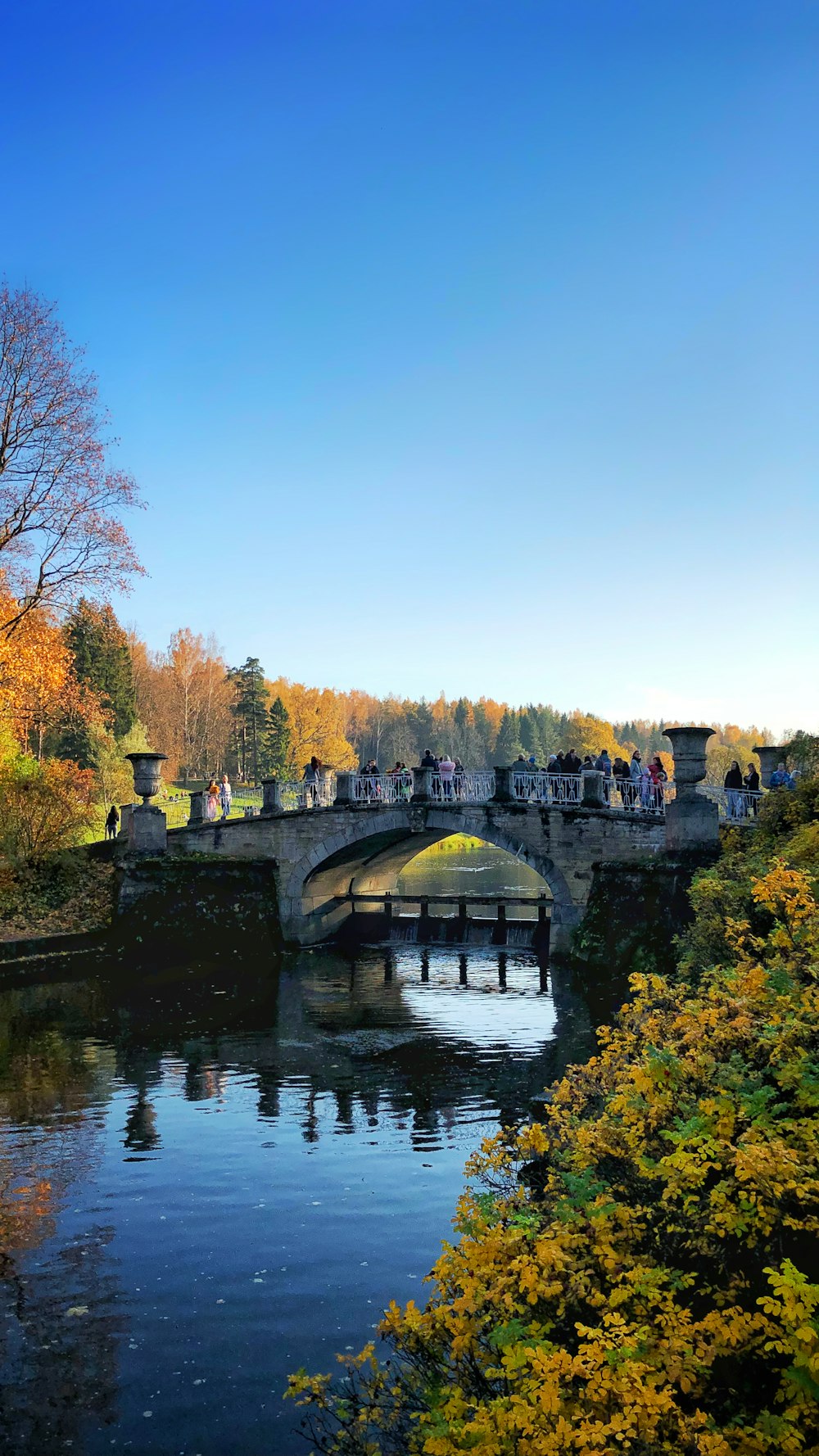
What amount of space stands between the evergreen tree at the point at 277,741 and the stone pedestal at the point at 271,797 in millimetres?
44360

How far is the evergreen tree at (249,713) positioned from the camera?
7631cm

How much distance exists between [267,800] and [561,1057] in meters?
15.1

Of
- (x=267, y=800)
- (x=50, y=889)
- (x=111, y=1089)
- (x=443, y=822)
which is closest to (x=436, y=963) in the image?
(x=443, y=822)

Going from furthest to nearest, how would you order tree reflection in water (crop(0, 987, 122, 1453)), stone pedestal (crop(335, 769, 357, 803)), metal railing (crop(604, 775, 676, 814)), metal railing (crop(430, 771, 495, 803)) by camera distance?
stone pedestal (crop(335, 769, 357, 803)) → metal railing (crop(430, 771, 495, 803)) → metal railing (crop(604, 775, 676, 814)) → tree reflection in water (crop(0, 987, 122, 1453))

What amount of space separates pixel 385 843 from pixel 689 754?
1272 centimetres

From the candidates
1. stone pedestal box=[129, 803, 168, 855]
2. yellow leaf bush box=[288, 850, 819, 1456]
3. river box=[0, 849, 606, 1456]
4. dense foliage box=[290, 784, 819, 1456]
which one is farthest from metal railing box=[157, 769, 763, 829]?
yellow leaf bush box=[288, 850, 819, 1456]

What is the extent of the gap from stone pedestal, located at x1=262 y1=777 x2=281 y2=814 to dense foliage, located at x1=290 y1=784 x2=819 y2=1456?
23.1 meters

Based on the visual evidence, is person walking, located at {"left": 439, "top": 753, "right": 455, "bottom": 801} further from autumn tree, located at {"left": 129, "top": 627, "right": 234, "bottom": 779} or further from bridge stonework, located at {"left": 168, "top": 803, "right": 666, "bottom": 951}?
autumn tree, located at {"left": 129, "top": 627, "right": 234, "bottom": 779}

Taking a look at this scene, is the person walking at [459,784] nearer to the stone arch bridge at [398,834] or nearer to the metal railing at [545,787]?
the stone arch bridge at [398,834]

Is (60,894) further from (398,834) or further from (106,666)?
(106,666)

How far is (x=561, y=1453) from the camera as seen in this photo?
3.86 metres

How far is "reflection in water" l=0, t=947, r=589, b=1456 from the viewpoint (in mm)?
7008

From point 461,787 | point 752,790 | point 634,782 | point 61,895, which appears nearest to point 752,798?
point 752,790

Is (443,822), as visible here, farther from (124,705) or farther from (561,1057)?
(124,705)
